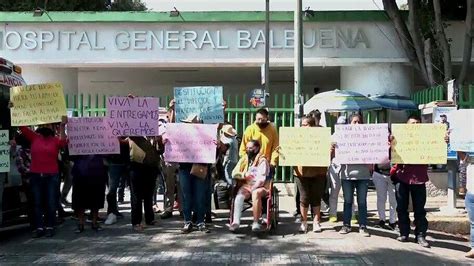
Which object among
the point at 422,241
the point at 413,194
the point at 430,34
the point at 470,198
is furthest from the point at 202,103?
the point at 430,34

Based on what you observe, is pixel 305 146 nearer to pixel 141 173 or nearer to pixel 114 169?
pixel 141 173

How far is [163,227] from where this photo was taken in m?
9.41

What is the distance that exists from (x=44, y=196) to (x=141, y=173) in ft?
4.84

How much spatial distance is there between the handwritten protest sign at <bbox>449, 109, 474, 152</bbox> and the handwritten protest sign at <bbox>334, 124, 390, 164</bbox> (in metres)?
0.93

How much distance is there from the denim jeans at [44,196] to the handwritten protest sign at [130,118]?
46.8 inches

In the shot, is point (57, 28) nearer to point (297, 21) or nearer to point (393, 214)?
point (297, 21)

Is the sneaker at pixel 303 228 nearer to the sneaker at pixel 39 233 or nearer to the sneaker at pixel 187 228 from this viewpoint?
the sneaker at pixel 187 228

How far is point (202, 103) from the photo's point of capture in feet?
30.8

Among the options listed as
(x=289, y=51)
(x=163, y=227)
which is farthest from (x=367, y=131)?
(x=289, y=51)

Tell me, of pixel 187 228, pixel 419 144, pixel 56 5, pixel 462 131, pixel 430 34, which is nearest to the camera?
pixel 462 131

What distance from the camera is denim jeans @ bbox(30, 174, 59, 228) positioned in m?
8.71

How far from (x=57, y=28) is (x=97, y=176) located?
341 inches

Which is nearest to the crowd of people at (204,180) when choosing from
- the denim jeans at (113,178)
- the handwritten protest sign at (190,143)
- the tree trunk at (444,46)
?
the handwritten protest sign at (190,143)

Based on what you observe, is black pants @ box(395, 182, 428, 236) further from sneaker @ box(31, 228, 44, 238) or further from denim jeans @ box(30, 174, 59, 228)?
sneaker @ box(31, 228, 44, 238)
